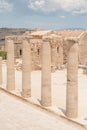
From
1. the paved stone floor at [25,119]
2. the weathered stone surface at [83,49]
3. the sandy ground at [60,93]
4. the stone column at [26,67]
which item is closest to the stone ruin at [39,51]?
the weathered stone surface at [83,49]

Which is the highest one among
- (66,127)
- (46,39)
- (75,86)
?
(46,39)

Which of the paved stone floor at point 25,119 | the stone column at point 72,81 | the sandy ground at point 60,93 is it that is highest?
the stone column at point 72,81

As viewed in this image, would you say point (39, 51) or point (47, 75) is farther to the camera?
point (39, 51)

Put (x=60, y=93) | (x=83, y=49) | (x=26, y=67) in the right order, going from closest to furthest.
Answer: (x=26, y=67)
(x=60, y=93)
(x=83, y=49)

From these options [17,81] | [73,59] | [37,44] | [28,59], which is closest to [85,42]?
A: [37,44]

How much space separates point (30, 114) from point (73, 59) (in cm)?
377

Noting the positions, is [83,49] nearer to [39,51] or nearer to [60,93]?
[39,51]

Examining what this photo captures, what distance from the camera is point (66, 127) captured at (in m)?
13.6

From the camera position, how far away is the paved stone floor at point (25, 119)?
13.7m

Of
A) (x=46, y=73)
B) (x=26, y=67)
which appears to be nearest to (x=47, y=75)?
(x=46, y=73)

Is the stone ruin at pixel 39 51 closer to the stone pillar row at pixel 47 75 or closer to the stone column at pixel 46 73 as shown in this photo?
the stone pillar row at pixel 47 75

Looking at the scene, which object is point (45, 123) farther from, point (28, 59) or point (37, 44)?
point (37, 44)

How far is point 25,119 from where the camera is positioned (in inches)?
587

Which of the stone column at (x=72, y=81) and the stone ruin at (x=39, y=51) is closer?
the stone column at (x=72, y=81)
